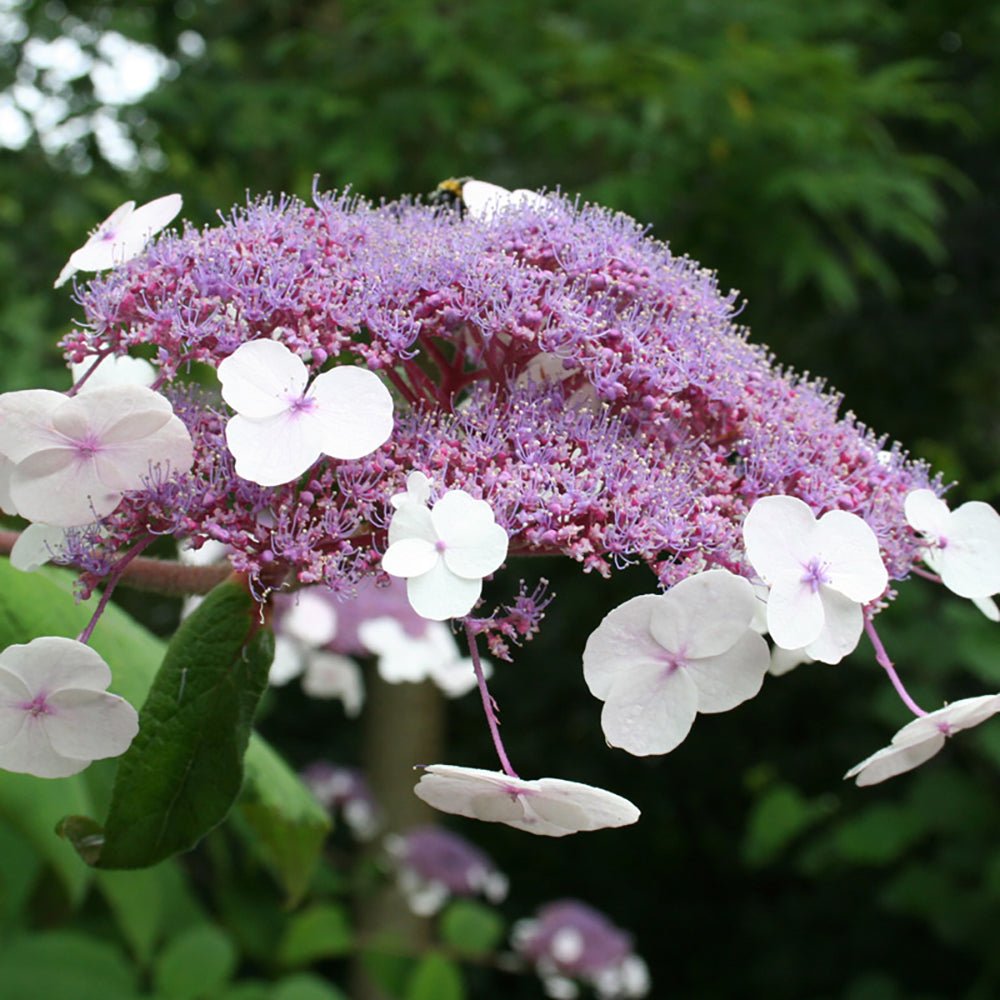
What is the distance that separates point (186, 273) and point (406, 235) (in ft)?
0.60

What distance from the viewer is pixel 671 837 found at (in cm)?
526

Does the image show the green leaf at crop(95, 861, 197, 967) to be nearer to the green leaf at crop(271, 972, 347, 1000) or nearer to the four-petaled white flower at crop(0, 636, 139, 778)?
the green leaf at crop(271, 972, 347, 1000)

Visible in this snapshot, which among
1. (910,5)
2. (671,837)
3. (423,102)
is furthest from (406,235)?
(671,837)

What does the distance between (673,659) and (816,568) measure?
11 centimetres

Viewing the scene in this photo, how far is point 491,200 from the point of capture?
1.18 metres

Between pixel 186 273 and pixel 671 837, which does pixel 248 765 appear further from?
pixel 671 837

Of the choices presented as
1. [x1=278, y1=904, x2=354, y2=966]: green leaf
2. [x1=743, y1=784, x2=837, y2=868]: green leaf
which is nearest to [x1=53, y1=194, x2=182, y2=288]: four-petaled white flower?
[x1=278, y1=904, x2=354, y2=966]: green leaf

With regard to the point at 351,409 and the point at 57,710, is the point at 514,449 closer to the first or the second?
the point at 351,409

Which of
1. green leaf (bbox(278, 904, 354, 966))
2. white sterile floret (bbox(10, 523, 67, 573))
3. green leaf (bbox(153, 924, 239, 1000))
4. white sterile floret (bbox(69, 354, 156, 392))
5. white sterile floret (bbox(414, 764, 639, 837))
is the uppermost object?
white sterile floret (bbox(414, 764, 639, 837))

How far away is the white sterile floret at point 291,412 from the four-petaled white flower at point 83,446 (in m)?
0.05

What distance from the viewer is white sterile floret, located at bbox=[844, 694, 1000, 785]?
2.82ft

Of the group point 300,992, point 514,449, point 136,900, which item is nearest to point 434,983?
point 300,992

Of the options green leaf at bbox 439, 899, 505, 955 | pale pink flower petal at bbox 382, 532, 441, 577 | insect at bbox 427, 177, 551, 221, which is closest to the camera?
pale pink flower petal at bbox 382, 532, 441, 577

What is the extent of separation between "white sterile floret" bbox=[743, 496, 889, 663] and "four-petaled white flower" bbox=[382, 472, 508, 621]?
0.17 meters
